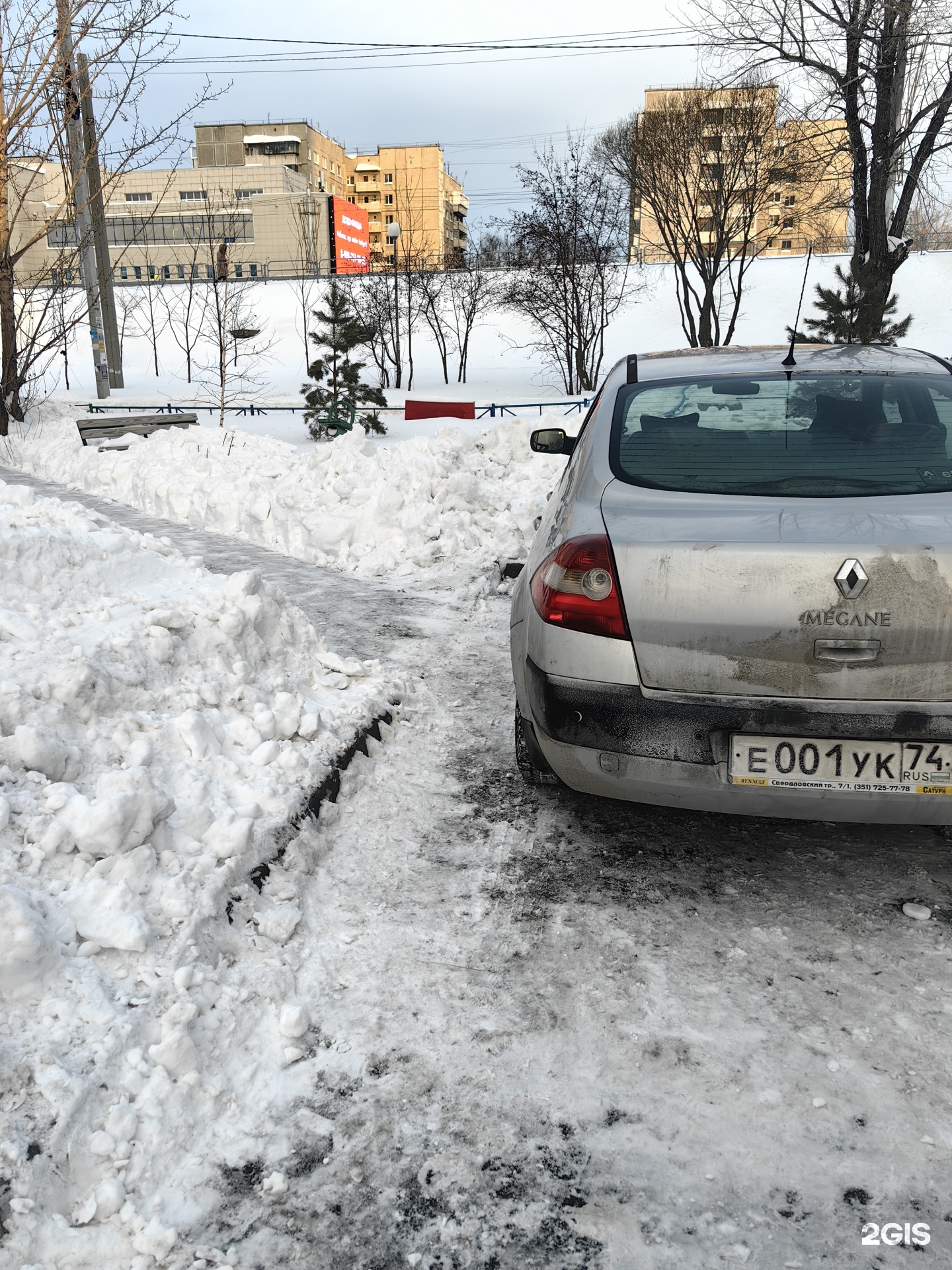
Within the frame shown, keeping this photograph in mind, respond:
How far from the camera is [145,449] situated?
1209 centimetres

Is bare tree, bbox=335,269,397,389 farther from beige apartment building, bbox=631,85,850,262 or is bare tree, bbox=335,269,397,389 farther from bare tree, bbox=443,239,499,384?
beige apartment building, bbox=631,85,850,262

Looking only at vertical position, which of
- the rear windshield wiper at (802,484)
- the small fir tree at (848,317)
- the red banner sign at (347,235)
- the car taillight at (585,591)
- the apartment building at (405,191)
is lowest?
the car taillight at (585,591)

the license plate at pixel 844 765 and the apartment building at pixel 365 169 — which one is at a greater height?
the apartment building at pixel 365 169

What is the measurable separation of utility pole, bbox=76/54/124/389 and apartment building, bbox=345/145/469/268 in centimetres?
6468

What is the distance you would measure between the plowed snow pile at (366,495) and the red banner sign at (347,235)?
52971 millimetres

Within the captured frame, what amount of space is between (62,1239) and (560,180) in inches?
1183

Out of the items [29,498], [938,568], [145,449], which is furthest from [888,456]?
[145,449]

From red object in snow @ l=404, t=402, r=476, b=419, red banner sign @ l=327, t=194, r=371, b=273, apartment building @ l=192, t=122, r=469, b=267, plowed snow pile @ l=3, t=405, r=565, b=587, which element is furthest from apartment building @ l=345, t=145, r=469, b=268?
plowed snow pile @ l=3, t=405, r=565, b=587

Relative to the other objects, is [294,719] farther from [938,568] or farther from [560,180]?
[560,180]

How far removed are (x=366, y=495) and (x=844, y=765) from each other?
6.89 metres

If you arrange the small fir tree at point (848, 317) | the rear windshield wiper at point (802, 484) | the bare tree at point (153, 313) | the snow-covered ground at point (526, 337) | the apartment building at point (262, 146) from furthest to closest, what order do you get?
the apartment building at point (262, 146) → the bare tree at point (153, 313) → the snow-covered ground at point (526, 337) → the small fir tree at point (848, 317) → the rear windshield wiper at point (802, 484)

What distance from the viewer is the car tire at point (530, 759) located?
311cm

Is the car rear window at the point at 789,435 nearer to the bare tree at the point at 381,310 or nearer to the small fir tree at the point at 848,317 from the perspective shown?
the small fir tree at the point at 848,317

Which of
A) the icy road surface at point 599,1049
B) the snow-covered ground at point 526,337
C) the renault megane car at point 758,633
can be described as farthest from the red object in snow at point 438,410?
the renault megane car at point 758,633
